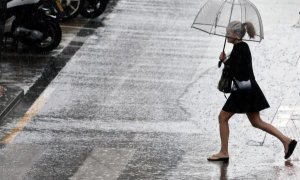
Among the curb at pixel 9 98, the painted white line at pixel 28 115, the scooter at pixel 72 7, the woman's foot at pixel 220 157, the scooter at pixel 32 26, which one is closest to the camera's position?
the woman's foot at pixel 220 157

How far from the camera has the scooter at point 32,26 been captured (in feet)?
57.1

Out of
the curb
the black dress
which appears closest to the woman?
the black dress

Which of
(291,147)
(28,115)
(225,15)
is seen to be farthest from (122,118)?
(291,147)

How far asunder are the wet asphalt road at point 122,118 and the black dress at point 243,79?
66 cm

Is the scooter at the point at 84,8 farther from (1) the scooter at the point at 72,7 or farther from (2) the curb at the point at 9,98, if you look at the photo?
(2) the curb at the point at 9,98

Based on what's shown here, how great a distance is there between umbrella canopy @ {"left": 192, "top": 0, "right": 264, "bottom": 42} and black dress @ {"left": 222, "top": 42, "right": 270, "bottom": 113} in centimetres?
36

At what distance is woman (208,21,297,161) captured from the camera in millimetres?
11297

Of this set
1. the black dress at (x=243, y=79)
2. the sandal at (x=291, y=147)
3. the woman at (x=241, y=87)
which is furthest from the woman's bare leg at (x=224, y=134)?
the sandal at (x=291, y=147)

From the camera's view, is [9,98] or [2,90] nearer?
[9,98]

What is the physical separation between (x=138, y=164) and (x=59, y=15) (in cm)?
768

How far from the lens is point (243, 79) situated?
37.2ft

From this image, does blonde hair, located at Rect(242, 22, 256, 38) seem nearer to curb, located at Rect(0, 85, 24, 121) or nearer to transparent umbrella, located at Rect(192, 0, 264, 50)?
transparent umbrella, located at Rect(192, 0, 264, 50)

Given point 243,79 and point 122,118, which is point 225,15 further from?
point 122,118

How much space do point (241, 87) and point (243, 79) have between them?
103mm
